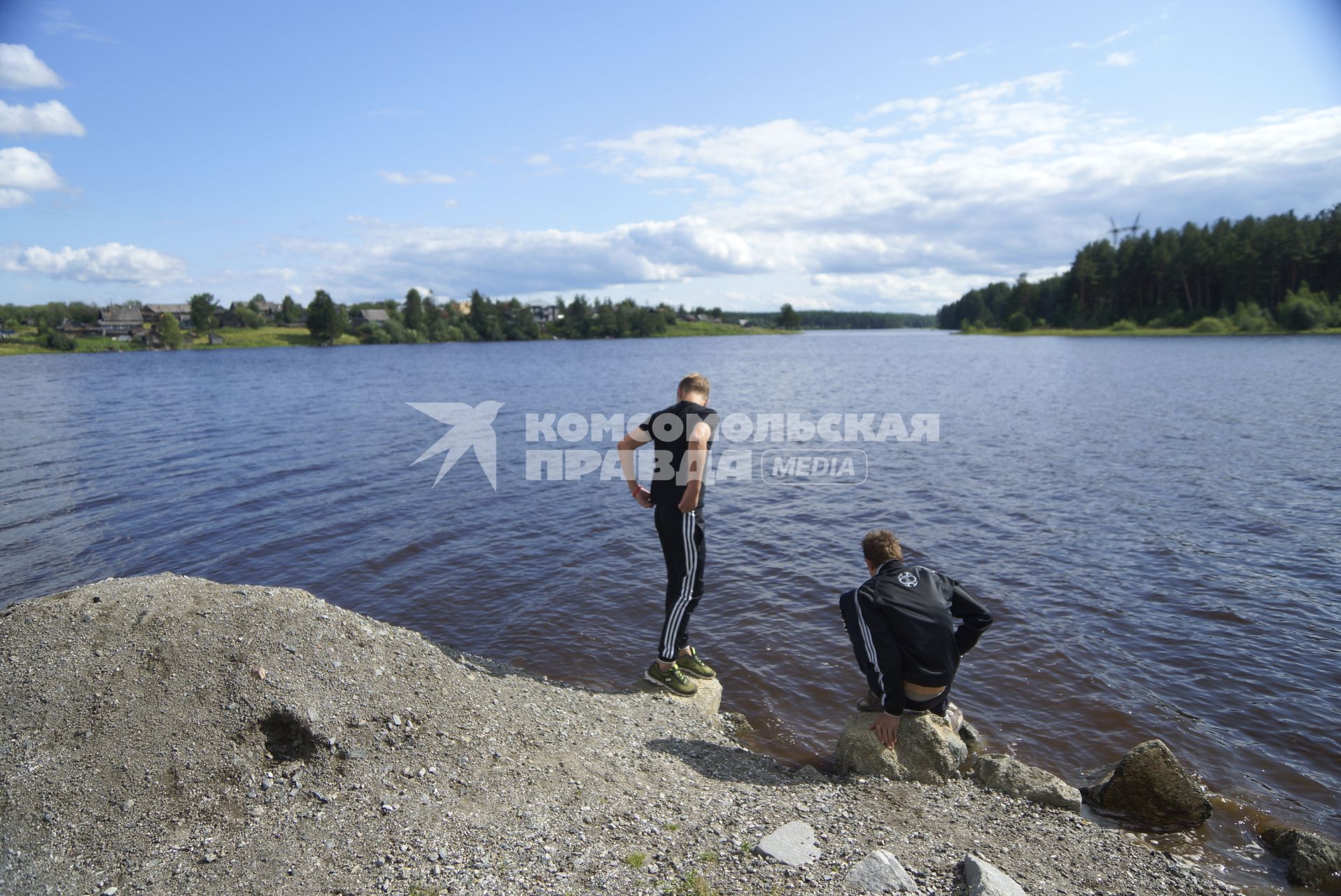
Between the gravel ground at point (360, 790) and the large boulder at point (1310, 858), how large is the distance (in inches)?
37.6

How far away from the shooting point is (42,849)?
4605mm

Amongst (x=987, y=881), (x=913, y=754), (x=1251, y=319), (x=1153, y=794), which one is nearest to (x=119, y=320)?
(x=913, y=754)

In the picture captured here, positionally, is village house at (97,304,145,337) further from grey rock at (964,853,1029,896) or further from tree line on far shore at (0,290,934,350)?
grey rock at (964,853,1029,896)

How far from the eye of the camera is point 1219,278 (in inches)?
4338

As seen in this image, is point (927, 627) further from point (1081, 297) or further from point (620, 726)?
point (1081, 297)

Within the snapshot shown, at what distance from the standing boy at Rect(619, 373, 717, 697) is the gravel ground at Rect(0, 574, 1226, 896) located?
1.41m

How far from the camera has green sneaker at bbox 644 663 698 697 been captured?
861 centimetres

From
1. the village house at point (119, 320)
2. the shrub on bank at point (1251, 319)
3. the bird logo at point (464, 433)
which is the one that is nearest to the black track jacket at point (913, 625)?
the bird logo at point (464, 433)

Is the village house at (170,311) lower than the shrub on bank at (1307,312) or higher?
higher

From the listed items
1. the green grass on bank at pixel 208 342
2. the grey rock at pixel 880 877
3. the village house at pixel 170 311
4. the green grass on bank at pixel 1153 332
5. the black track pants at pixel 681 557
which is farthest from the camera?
the village house at pixel 170 311

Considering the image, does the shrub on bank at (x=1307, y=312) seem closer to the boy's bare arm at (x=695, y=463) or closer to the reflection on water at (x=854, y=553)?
the reflection on water at (x=854, y=553)

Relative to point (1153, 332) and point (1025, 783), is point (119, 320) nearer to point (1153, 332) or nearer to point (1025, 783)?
point (1025, 783)

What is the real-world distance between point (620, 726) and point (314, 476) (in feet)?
63.9

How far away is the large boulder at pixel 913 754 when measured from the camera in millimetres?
7000
